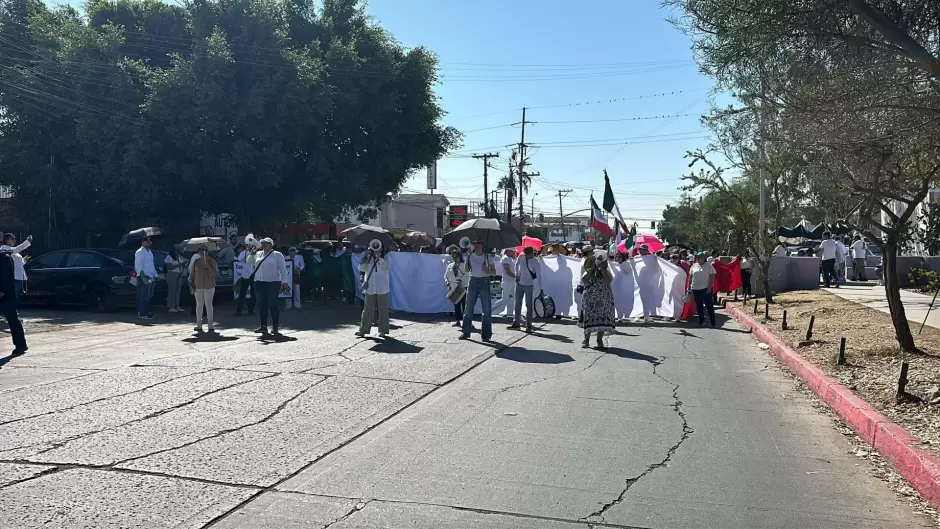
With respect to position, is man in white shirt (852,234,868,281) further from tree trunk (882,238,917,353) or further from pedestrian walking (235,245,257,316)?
pedestrian walking (235,245,257,316)

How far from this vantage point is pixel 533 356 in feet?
38.4

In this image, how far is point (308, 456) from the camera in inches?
237

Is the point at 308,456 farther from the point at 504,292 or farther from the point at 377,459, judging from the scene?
the point at 504,292

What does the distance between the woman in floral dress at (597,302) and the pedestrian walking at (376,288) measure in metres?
3.28

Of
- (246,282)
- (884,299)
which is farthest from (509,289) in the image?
(884,299)

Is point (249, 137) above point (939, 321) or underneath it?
above

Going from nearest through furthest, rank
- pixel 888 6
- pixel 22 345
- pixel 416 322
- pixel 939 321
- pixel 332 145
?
pixel 888 6
pixel 22 345
pixel 939 321
pixel 416 322
pixel 332 145

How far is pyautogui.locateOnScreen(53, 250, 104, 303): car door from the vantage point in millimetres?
18062

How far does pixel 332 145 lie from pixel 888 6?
21601 millimetres

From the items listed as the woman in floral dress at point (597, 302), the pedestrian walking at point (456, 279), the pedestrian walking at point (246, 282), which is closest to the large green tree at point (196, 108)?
the pedestrian walking at point (246, 282)

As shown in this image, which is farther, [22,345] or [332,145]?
[332,145]

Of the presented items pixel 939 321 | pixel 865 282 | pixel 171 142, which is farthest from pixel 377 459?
pixel 865 282

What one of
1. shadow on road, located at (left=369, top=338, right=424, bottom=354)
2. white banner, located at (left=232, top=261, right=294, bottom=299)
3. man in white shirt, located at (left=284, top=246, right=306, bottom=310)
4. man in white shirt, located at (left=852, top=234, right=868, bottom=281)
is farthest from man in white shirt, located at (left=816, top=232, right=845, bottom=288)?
shadow on road, located at (left=369, top=338, right=424, bottom=354)

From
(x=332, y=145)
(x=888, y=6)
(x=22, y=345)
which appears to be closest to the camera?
(x=888, y=6)
